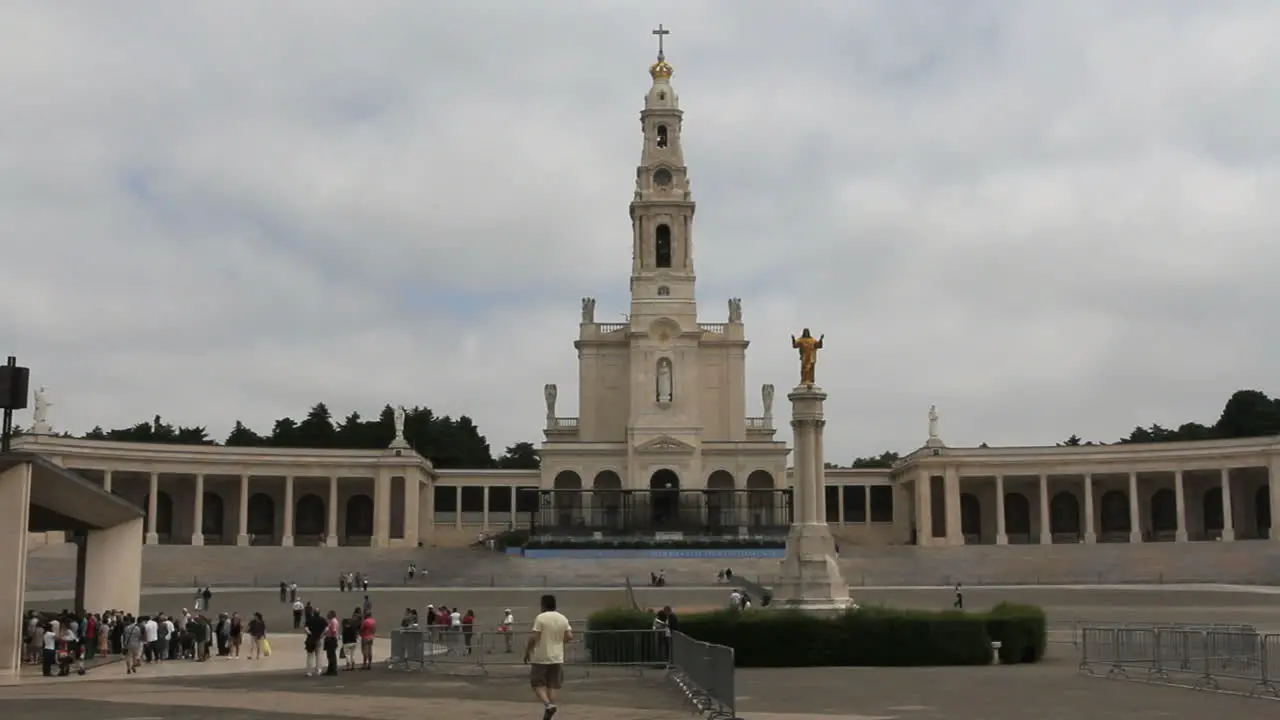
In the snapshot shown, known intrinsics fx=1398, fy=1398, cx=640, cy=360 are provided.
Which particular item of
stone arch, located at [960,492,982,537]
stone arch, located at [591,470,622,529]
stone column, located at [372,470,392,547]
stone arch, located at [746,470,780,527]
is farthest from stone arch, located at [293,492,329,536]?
stone arch, located at [960,492,982,537]

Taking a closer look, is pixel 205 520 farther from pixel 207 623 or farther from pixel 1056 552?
pixel 207 623

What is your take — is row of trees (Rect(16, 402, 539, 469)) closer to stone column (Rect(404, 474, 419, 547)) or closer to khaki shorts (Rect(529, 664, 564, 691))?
stone column (Rect(404, 474, 419, 547))

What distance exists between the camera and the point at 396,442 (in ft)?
290

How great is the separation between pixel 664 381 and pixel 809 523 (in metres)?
54.0

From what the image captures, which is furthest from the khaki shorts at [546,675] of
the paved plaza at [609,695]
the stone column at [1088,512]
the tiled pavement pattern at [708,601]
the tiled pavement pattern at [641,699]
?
the stone column at [1088,512]

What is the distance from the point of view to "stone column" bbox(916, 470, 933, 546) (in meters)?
85.2

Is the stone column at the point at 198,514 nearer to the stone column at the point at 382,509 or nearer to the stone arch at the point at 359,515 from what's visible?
the stone column at the point at 382,509

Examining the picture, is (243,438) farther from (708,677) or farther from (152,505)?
(708,677)

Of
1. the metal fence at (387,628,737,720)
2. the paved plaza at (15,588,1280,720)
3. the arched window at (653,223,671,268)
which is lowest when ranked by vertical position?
the paved plaza at (15,588,1280,720)

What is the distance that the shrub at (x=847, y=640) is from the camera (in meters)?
27.6

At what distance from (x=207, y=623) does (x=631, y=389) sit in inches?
2153

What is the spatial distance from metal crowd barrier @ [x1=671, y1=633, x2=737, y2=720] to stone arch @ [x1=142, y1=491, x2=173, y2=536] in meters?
72.9

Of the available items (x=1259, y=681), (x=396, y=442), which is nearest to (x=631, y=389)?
(x=396, y=442)

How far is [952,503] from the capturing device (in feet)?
282
